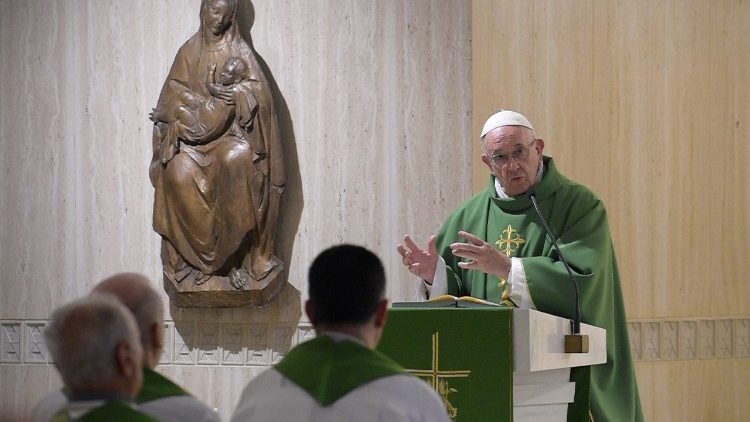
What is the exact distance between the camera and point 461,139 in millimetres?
7391

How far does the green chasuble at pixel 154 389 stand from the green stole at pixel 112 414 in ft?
0.89

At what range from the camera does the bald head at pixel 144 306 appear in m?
2.78

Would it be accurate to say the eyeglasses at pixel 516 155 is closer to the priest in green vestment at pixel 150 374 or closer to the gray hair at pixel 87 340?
the priest in green vestment at pixel 150 374

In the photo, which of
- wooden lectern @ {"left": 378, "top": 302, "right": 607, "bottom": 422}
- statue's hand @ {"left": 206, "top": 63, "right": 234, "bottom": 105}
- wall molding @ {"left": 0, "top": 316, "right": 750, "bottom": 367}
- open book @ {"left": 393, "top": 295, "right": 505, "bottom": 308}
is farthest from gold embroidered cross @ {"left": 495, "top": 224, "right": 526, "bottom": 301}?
statue's hand @ {"left": 206, "top": 63, "right": 234, "bottom": 105}

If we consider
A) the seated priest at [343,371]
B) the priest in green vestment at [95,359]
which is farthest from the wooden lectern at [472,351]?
the priest in green vestment at [95,359]

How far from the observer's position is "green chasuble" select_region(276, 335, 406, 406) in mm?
2682

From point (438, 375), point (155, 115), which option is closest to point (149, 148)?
point (155, 115)

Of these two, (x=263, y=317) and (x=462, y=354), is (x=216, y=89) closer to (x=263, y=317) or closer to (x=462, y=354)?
(x=263, y=317)

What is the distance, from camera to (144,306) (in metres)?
2.81

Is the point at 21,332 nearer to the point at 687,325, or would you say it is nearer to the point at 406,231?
the point at 406,231

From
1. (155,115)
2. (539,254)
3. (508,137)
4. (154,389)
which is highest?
(155,115)

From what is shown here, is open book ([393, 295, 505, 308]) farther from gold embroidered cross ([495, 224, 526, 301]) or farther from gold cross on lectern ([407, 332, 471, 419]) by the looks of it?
gold embroidered cross ([495, 224, 526, 301])

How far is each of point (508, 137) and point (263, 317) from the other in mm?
2837

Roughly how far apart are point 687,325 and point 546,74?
2.01 m
